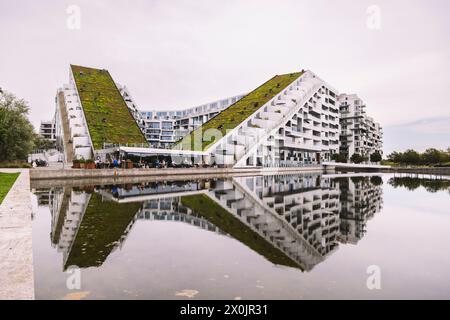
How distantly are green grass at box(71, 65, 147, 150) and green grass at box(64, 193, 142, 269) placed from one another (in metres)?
37.8

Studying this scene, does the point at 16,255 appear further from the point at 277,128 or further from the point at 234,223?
the point at 277,128

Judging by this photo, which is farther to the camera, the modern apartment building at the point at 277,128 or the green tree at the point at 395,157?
the green tree at the point at 395,157

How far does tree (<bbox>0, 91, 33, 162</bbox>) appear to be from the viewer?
38.3 meters

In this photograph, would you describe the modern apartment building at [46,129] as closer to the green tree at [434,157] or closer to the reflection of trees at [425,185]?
the green tree at [434,157]

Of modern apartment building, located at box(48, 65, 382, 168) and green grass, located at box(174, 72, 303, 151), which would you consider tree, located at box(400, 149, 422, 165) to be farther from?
green grass, located at box(174, 72, 303, 151)

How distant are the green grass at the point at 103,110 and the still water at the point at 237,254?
41159mm

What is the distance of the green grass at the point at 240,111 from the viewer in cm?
5613

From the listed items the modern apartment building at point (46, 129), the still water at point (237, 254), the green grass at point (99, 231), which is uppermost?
the modern apartment building at point (46, 129)

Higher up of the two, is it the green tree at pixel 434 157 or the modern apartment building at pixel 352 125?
the modern apartment building at pixel 352 125

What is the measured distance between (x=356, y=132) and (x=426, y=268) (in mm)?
110630

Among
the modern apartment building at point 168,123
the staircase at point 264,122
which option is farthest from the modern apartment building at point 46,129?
the staircase at point 264,122
